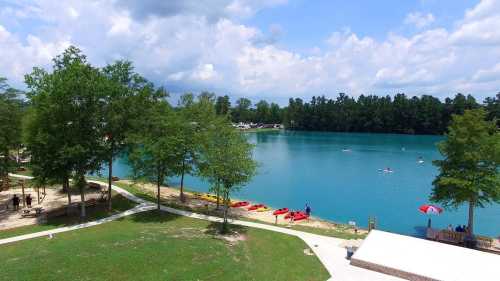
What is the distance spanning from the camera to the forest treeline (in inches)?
5226

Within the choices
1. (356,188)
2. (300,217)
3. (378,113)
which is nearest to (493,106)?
(378,113)

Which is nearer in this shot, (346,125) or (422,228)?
(422,228)

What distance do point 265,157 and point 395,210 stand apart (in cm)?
4337

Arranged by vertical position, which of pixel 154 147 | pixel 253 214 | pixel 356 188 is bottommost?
pixel 356 188

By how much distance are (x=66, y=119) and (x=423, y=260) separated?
84.0ft

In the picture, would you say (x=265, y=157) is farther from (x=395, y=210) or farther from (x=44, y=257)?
(x=44, y=257)

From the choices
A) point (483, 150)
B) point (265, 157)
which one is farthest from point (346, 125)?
point (483, 150)

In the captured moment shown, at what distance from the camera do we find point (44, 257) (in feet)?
57.2

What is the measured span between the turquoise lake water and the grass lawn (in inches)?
473

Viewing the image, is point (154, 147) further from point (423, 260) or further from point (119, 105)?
point (423, 260)

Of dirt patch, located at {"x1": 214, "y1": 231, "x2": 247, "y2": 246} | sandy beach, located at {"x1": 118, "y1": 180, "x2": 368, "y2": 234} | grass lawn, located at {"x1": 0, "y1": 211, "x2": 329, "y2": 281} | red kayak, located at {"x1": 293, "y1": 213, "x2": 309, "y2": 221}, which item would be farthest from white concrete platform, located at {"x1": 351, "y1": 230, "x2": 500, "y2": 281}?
red kayak, located at {"x1": 293, "y1": 213, "x2": 309, "y2": 221}

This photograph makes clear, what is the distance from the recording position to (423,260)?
1856 centimetres

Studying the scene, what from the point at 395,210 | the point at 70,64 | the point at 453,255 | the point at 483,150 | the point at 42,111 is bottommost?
the point at 395,210

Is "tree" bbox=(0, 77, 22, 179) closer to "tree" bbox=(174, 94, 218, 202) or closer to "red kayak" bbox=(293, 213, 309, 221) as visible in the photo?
"tree" bbox=(174, 94, 218, 202)
